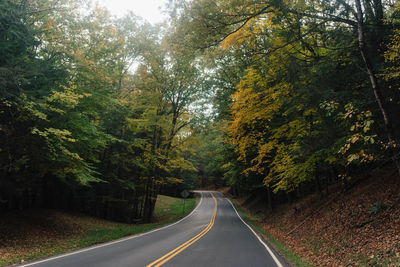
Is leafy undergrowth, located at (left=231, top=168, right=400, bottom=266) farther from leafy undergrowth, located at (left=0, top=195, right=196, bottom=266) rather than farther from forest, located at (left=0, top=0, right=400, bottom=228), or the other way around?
leafy undergrowth, located at (left=0, top=195, right=196, bottom=266)

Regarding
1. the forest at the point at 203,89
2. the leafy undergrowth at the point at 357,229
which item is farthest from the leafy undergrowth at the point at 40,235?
the leafy undergrowth at the point at 357,229

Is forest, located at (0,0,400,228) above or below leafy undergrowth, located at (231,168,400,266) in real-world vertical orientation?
above

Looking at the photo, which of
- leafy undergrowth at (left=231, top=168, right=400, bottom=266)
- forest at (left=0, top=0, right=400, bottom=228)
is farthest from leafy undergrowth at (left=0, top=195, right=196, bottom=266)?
leafy undergrowth at (left=231, top=168, right=400, bottom=266)

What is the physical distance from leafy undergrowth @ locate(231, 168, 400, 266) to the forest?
117 cm

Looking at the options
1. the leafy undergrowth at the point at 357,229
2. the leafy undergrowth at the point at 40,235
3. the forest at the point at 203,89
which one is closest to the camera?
the leafy undergrowth at the point at 357,229

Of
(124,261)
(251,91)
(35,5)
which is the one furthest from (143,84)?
(124,261)

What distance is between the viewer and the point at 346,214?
9.59 m

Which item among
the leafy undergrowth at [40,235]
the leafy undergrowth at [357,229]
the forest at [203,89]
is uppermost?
the forest at [203,89]

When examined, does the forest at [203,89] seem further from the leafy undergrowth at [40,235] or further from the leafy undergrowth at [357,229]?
the leafy undergrowth at [40,235]

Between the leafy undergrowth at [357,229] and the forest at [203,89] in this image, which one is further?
the forest at [203,89]

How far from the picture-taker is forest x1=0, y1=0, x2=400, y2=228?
666 cm

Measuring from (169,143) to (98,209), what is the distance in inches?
414

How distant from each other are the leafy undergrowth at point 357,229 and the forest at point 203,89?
117 cm

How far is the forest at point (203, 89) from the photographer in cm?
666
